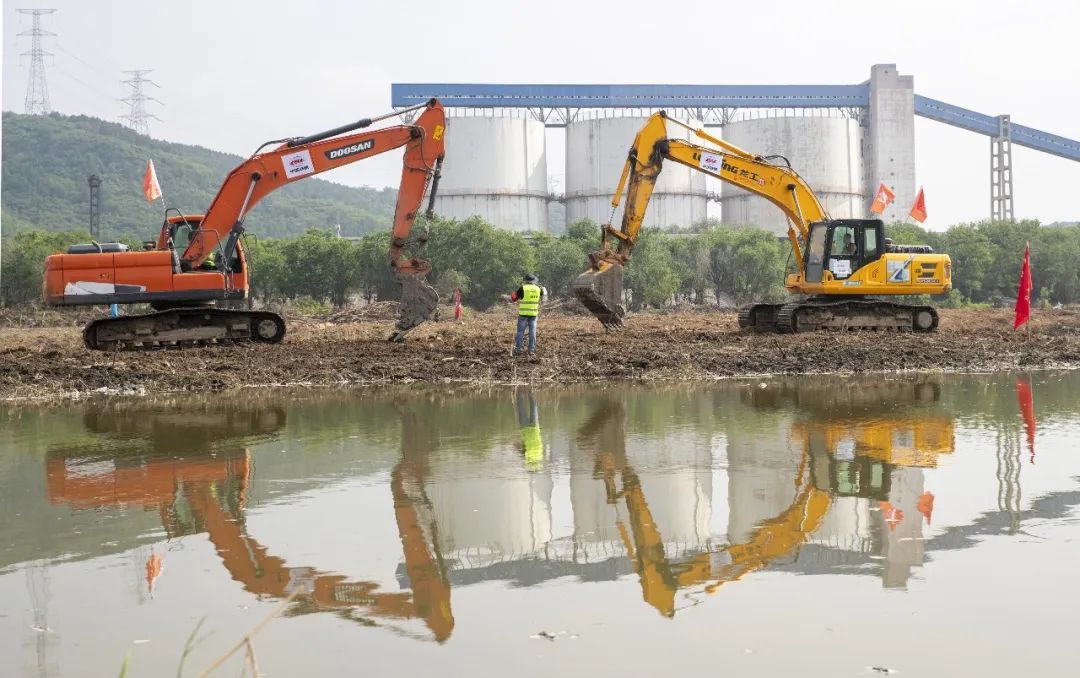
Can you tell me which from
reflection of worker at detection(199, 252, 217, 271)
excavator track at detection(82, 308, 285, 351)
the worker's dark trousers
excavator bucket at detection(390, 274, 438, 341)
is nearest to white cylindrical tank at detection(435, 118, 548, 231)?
excavator track at detection(82, 308, 285, 351)

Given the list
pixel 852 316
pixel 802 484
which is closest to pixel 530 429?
pixel 802 484

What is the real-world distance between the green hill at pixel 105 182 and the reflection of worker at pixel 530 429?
316 ft

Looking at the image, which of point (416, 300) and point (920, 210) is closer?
point (416, 300)

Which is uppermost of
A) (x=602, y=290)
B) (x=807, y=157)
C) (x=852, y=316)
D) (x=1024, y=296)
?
(x=807, y=157)

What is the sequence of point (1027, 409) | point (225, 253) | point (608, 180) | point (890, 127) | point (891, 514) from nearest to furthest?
point (891, 514), point (1027, 409), point (225, 253), point (608, 180), point (890, 127)

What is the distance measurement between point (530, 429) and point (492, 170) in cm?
6317

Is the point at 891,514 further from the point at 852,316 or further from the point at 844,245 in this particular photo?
the point at 852,316

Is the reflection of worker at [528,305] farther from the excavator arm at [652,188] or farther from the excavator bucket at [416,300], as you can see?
the excavator arm at [652,188]

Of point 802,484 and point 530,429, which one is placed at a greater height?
point 530,429

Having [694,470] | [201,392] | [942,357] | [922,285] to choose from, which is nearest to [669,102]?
[922,285]

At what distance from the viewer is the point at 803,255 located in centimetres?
2662

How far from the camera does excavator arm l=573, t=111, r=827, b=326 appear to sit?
24.8m

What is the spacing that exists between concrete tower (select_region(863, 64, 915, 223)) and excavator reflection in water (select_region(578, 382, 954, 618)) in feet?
226

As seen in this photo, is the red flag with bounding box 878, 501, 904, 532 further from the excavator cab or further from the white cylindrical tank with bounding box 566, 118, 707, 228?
the white cylindrical tank with bounding box 566, 118, 707, 228
